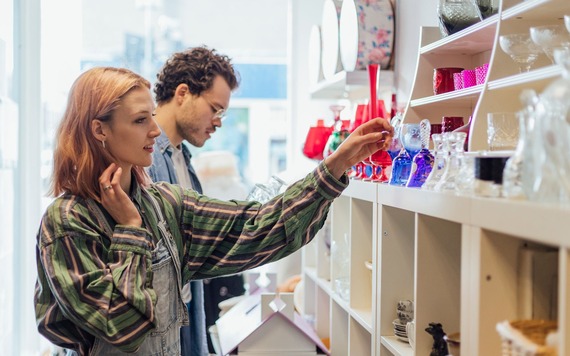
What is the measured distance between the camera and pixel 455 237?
1616 mm

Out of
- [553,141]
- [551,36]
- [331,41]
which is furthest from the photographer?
[331,41]

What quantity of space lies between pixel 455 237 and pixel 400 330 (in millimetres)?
366

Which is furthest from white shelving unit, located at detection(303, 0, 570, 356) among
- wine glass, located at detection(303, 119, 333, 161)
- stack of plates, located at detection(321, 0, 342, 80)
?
stack of plates, located at detection(321, 0, 342, 80)

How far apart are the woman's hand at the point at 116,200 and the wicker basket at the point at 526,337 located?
2.76 ft

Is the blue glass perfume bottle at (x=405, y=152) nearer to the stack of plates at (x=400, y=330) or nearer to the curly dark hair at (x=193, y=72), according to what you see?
the stack of plates at (x=400, y=330)

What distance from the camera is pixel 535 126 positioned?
110 centimetres

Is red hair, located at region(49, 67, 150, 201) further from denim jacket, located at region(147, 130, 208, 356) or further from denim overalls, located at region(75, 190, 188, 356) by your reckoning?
denim jacket, located at region(147, 130, 208, 356)

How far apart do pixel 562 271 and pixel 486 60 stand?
1.10 meters

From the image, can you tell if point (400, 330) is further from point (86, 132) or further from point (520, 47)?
point (86, 132)

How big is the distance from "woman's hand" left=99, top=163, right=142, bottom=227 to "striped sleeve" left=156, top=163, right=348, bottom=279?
28cm

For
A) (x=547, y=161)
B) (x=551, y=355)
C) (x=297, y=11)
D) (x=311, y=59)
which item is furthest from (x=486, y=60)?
(x=297, y=11)

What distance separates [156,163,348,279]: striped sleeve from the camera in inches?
73.3

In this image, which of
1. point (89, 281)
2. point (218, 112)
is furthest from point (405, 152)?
point (218, 112)

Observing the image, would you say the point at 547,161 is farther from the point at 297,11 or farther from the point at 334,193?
the point at 297,11
